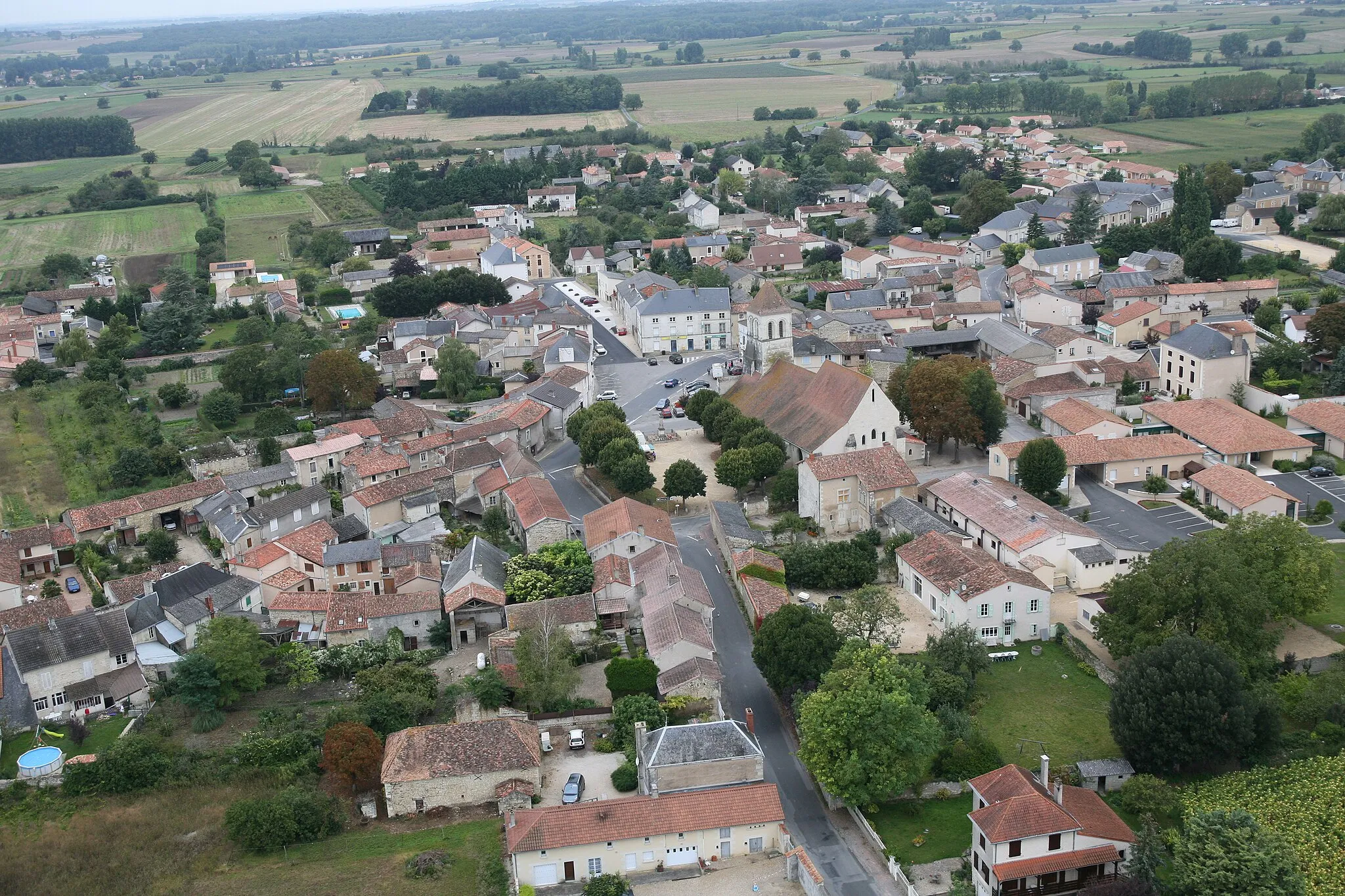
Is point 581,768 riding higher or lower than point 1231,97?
lower

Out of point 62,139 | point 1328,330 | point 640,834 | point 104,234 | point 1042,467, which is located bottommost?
point 640,834

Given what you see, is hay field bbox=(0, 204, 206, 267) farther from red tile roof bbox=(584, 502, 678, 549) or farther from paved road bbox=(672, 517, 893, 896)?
paved road bbox=(672, 517, 893, 896)

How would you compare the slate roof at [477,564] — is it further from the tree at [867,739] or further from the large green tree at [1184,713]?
the large green tree at [1184,713]

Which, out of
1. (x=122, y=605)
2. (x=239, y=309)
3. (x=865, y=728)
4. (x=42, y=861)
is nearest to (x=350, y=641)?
(x=122, y=605)

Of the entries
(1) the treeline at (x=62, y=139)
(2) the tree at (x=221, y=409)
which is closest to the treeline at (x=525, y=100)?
(1) the treeline at (x=62, y=139)

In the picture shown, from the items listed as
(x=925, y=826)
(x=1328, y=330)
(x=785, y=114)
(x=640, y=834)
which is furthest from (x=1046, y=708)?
(x=785, y=114)

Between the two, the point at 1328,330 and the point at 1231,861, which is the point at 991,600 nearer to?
the point at 1231,861

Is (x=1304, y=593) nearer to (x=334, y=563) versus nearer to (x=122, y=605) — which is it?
(x=334, y=563)
